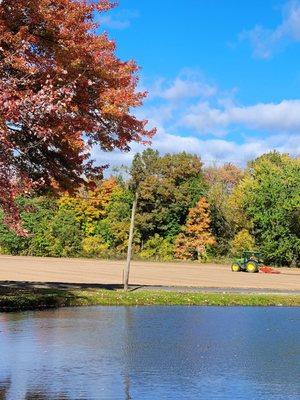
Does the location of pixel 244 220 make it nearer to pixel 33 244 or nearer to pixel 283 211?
pixel 283 211

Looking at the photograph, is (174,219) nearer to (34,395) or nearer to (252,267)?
(252,267)

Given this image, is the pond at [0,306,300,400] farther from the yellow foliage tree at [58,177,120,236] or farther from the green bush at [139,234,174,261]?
the yellow foliage tree at [58,177,120,236]

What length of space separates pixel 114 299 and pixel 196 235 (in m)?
64.0

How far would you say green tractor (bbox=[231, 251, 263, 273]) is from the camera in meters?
61.5

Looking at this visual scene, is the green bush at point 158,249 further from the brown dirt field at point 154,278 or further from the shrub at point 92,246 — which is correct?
the brown dirt field at point 154,278

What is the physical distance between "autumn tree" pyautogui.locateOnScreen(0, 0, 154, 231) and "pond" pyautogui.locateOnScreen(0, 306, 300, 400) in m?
3.60

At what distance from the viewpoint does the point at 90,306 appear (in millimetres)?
22172

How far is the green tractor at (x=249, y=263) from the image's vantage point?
61531 mm

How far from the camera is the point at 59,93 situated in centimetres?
1364

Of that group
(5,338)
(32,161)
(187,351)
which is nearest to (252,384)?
(187,351)

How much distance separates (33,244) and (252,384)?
82.4m

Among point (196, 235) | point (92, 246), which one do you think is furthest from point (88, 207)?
point (196, 235)

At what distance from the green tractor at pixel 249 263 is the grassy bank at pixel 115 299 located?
33639 mm

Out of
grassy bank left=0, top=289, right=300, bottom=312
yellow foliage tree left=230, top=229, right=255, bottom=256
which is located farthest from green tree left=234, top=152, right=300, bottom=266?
grassy bank left=0, top=289, right=300, bottom=312
